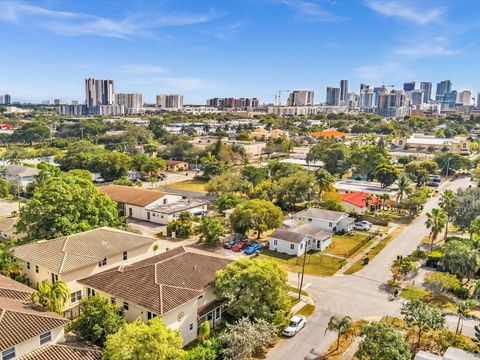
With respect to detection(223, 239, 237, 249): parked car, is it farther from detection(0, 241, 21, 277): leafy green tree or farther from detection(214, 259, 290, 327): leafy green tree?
detection(0, 241, 21, 277): leafy green tree

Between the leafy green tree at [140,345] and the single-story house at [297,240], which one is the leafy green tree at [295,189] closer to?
the single-story house at [297,240]

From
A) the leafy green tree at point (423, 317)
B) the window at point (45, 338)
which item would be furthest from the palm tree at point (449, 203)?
the window at point (45, 338)

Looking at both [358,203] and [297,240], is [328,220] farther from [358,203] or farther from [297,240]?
[358,203]

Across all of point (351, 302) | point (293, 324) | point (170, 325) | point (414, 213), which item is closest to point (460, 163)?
point (414, 213)

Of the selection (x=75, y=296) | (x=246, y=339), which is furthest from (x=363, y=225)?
(x=75, y=296)

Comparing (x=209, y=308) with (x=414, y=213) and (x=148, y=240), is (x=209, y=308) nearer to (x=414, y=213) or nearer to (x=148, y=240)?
(x=148, y=240)

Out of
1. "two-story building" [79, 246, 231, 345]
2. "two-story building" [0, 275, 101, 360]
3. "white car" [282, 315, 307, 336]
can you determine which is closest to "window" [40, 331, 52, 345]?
"two-story building" [0, 275, 101, 360]

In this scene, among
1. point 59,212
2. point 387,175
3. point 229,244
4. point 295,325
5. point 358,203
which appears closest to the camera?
point 295,325

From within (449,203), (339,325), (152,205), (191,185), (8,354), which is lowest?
(191,185)
